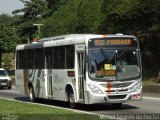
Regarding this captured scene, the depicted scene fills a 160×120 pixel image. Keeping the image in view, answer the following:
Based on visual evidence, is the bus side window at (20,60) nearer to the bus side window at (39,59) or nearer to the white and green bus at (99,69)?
the bus side window at (39,59)

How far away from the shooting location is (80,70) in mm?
20938

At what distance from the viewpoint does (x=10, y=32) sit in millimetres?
71812

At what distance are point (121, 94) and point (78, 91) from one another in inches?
66.9

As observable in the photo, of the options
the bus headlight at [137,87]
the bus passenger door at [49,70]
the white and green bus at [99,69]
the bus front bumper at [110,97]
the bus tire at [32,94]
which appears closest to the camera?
the bus front bumper at [110,97]

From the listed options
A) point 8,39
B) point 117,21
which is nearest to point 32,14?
point 8,39

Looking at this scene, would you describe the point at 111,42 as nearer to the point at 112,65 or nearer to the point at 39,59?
the point at 112,65

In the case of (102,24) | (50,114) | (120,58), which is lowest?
(50,114)

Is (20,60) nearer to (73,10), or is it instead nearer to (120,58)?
(120,58)

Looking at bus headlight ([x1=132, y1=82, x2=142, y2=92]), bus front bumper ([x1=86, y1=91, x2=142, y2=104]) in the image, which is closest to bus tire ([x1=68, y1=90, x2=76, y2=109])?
bus front bumper ([x1=86, y1=91, x2=142, y2=104])

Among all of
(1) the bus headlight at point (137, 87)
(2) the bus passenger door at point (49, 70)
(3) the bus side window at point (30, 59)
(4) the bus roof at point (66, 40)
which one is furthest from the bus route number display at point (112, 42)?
(3) the bus side window at point (30, 59)

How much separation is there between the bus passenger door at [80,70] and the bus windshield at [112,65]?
0.45 meters

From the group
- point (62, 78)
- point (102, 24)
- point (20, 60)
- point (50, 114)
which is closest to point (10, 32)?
point (102, 24)

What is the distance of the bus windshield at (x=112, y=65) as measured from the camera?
20312 mm

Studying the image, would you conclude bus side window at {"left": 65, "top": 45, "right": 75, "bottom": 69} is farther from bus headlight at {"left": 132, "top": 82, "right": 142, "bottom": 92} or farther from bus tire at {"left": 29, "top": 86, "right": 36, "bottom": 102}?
bus tire at {"left": 29, "top": 86, "right": 36, "bottom": 102}
